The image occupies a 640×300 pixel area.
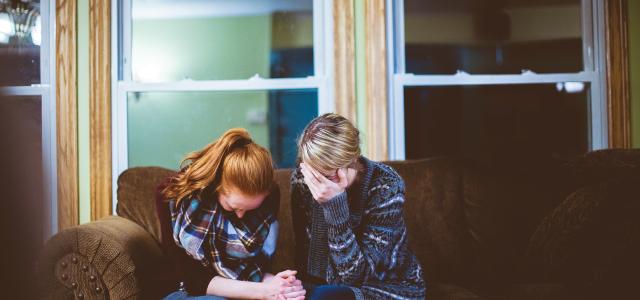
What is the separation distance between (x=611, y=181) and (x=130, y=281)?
5.40ft

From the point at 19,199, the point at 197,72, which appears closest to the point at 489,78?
the point at 197,72

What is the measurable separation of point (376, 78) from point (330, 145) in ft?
3.95

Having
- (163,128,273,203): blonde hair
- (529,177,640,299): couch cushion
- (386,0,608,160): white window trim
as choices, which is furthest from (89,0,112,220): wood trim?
(529,177,640,299): couch cushion

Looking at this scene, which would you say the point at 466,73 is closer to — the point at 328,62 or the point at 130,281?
the point at 328,62

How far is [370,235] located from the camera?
1911 mm

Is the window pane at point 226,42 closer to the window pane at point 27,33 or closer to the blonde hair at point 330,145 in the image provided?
the window pane at point 27,33

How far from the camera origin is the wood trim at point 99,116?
2953mm

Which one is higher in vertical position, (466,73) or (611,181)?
(466,73)

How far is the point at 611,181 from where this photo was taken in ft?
6.75

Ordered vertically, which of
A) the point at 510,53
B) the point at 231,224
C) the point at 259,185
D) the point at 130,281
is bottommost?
the point at 130,281

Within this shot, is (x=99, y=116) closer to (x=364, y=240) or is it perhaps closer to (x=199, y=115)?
(x=199, y=115)

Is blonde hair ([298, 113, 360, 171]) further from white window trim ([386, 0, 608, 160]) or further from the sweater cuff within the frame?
white window trim ([386, 0, 608, 160])

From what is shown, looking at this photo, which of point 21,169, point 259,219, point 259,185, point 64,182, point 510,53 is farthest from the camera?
point 510,53


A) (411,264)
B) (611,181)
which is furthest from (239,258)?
(611,181)
